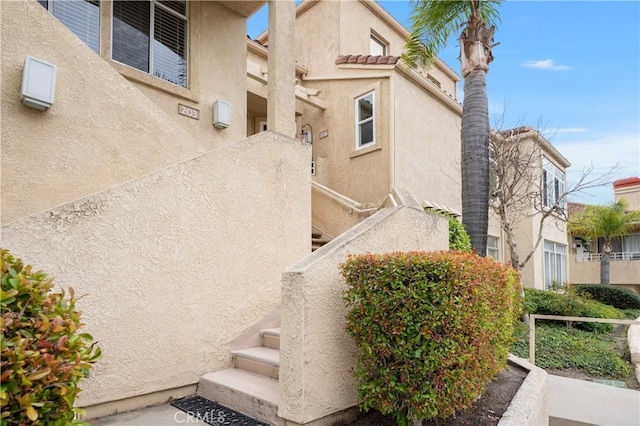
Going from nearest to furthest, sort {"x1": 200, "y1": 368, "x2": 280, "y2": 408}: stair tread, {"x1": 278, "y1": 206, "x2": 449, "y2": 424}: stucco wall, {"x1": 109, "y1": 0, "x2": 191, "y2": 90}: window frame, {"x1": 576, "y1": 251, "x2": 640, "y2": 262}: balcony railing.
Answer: {"x1": 278, "y1": 206, "x2": 449, "y2": 424}: stucco wall → {"x1": 200, "y1": 368, "x2": 280, "y2": 408}: stair tread → {"x1": 109, "y1": 0, "x2": 191, "y2": 90}: window frame → {"x1": 576, "y1": 251, "x2": 640, "y2": 262}: balcony railing

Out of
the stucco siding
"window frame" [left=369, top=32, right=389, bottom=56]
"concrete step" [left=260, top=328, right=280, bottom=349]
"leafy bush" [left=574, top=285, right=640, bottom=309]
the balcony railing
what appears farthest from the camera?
the balcony railing

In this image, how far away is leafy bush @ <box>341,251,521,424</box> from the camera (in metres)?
3.27

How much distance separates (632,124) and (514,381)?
997 centimetres

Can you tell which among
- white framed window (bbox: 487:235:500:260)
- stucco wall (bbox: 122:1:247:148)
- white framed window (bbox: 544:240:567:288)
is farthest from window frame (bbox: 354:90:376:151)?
white framed window (bbox: 544:240:567:288)

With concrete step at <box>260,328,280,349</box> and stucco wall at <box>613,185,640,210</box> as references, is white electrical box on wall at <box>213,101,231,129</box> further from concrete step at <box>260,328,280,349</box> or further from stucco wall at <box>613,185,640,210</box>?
stucco wall at <box>613,185,640,210</box>

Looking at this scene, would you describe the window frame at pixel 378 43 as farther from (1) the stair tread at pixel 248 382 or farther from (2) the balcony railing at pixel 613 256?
(2) the balcony railing at pixel 613 256

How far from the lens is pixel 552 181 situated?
19.9 meters

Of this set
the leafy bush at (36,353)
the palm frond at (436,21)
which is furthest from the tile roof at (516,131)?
the leafy bush at (36,353)

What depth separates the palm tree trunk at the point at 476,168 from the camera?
8391 millimetres

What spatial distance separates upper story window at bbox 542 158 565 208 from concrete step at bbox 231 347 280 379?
1744 cm

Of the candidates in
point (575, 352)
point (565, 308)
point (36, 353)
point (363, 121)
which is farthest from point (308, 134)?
point (36, 353)

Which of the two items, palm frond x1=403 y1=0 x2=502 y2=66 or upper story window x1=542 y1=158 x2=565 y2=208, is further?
upper story window x1=542 y1=158 x2=565 y2=208

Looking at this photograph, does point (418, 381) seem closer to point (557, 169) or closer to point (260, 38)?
point (260, 38)

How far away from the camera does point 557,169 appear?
21.1m
